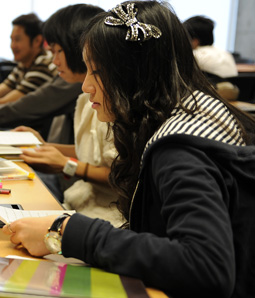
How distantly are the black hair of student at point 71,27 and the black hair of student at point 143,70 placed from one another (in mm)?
958

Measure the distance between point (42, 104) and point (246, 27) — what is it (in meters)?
6.47

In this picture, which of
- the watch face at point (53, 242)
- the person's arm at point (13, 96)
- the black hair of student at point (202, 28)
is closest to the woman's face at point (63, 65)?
the person's arm at point (13, 96)

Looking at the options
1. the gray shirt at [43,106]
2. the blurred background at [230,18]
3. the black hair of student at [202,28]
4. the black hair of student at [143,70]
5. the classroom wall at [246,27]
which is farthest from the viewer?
the classroom wall at [246,27]

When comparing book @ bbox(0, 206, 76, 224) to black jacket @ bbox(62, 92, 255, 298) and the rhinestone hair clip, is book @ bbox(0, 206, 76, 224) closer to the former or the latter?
black jacket @ bbox(62, 92, 255, 298)

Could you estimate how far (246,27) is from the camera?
841 cm

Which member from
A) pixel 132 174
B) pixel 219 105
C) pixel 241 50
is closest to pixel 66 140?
pixel 132 174

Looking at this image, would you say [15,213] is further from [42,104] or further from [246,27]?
[246,27]

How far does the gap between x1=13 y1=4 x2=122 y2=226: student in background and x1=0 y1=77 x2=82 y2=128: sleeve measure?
55cm

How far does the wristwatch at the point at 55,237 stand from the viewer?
3.16 ft

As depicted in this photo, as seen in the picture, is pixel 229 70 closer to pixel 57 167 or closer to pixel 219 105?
pixel 57 167

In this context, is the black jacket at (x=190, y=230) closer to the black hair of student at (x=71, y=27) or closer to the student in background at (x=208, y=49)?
the black hair of student at (x=71, y=27)

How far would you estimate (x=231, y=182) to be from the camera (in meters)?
0.92

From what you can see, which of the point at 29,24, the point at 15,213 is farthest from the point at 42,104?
Result: the point at 15,213

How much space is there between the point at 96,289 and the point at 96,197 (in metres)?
1.11
